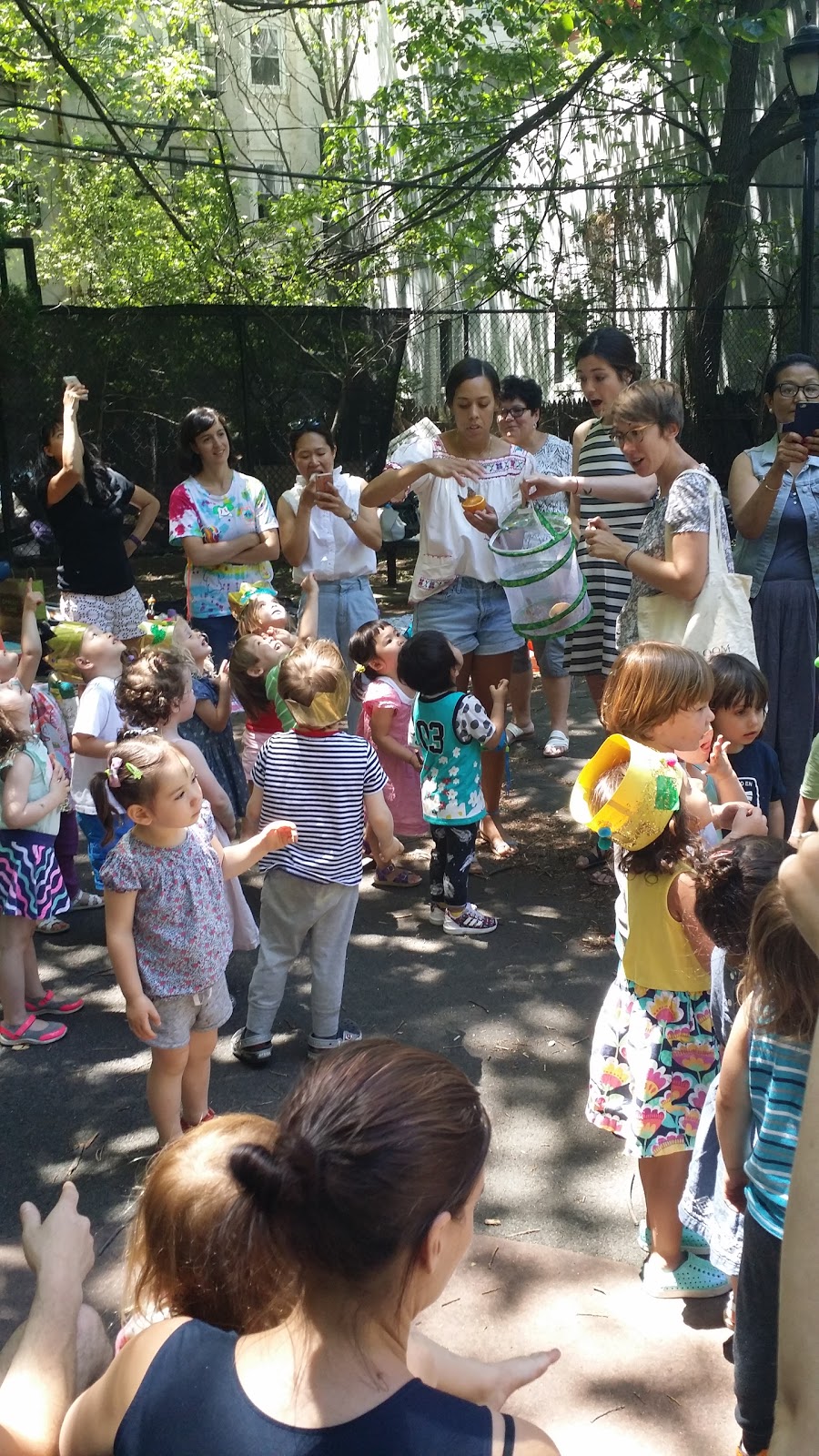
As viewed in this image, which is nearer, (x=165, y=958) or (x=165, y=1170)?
(x=165, y=1170)

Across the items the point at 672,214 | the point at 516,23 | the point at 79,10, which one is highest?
the point at 79,10

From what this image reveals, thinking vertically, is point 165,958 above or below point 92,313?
below

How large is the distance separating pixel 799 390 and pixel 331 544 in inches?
84.8

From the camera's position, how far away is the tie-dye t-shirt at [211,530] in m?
Result: 5.67

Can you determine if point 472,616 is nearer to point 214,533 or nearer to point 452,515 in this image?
point 452,515

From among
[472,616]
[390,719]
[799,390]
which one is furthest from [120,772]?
[799,390]

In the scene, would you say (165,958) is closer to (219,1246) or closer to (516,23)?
(219,1246)

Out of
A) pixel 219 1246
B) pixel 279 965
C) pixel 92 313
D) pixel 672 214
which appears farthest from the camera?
pixel 672 214

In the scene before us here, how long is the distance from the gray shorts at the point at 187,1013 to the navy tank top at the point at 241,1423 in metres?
1.87

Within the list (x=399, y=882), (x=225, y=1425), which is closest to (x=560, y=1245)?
(x=225, y=1425)

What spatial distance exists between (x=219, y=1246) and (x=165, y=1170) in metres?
0.15

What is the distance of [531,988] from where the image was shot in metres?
4.41

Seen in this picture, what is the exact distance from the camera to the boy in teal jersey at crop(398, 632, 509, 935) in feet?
15.4

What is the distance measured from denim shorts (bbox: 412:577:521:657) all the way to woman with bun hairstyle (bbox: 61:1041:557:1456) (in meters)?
3.84
